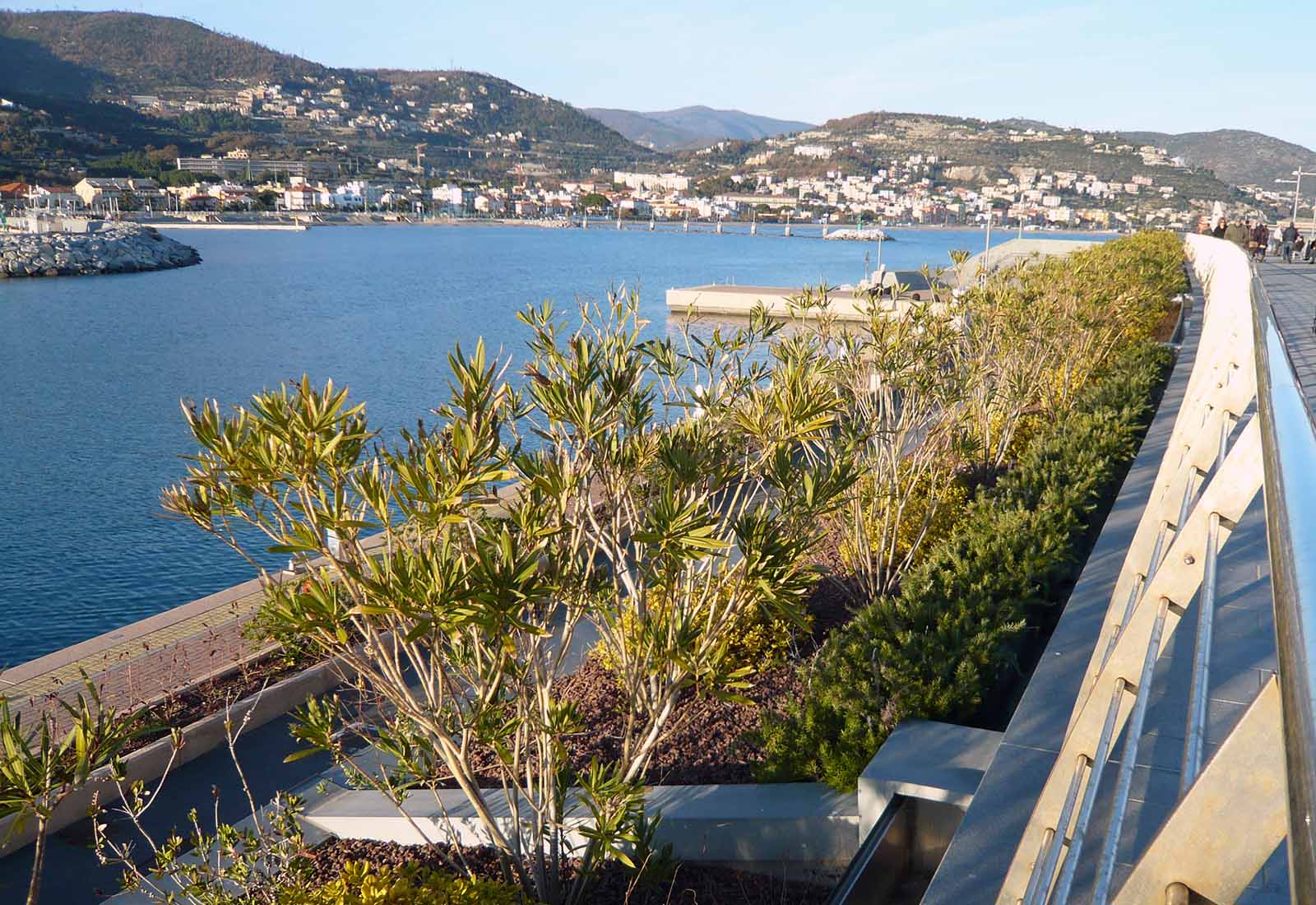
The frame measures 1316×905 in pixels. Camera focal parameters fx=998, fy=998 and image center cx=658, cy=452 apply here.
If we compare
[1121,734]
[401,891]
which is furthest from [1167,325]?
[401,891]

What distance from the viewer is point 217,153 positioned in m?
119

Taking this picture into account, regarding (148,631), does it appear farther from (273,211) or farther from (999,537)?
(273,211)

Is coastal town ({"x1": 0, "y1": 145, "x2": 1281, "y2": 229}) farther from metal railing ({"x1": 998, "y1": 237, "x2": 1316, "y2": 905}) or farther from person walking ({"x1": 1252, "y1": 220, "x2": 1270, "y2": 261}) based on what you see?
metal railing ({"x1": 998, "y1": 237, "x2": 1316, "y2": 905})

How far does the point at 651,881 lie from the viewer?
362 centimetres

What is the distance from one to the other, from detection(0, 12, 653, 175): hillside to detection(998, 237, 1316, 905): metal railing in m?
104

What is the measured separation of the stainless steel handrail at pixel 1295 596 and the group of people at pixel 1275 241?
22.3 meters

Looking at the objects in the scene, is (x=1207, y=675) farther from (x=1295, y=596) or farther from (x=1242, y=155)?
(x=1242, y=155)

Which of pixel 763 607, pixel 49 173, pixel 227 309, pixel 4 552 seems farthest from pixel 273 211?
pixel 763 607

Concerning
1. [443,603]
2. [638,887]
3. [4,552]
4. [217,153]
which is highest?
[217,153]

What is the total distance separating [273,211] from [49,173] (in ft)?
68.3

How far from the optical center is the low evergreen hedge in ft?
13.6

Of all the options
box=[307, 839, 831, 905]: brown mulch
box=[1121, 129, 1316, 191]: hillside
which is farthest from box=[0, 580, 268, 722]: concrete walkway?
box=[1121, 129, 1316, 191]: hillside

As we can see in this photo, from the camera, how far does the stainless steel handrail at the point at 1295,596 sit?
0.50 m

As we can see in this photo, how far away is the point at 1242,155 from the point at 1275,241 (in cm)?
9874
